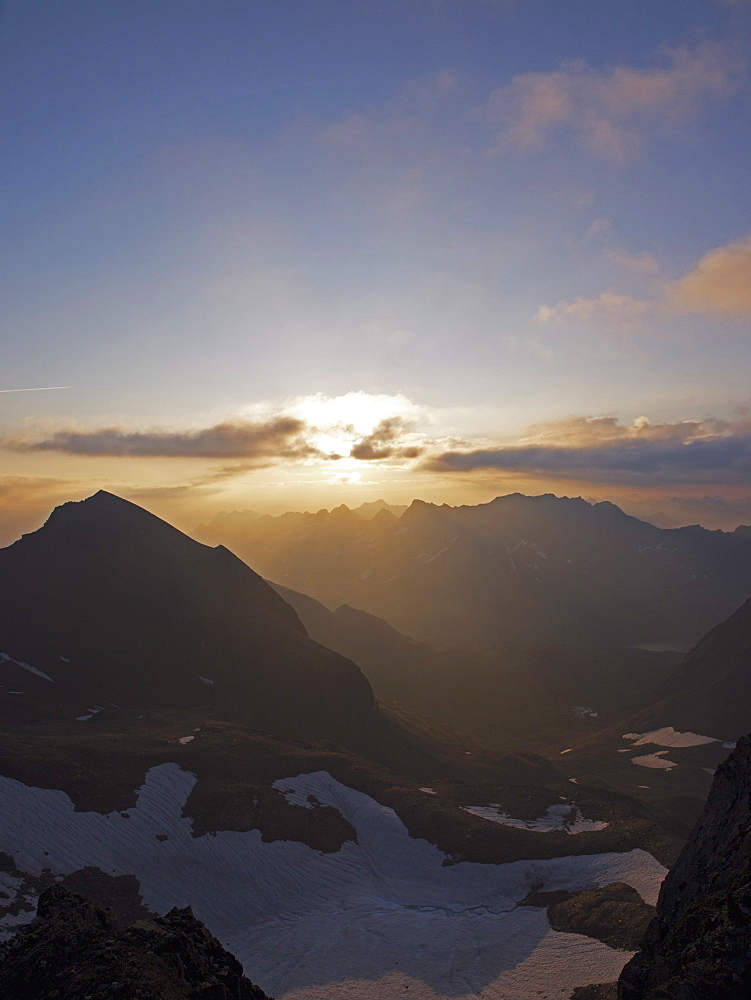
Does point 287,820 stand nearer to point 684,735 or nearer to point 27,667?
point 27,667

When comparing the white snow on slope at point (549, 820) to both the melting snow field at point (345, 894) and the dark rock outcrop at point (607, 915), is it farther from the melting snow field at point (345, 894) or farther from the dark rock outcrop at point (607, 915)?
the dark rock outcrop at point (607, 915)

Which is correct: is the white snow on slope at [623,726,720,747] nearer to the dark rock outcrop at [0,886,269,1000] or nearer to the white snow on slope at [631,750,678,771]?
the white snow on slope at [631,750,678,771]

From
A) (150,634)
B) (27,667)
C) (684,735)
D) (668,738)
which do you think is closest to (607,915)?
(150,634)

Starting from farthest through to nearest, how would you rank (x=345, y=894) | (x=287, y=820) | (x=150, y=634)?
(x=150, y=634)
(x=287, y=820)
(x=345, y=894)

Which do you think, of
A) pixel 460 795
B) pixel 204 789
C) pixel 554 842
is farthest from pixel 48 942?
pixel 460 795

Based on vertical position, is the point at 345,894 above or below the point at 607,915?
below

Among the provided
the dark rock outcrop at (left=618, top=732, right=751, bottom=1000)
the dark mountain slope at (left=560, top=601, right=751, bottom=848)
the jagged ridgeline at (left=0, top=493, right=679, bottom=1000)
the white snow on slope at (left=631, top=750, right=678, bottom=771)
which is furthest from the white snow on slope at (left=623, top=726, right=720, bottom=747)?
the dark rock outcrop at (left=618, top=732, right=751, bottom=1000)

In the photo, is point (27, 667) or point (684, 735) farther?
point (684, 735)
